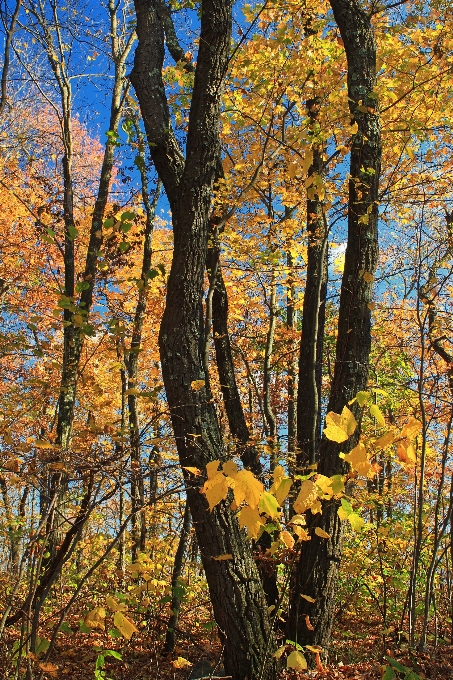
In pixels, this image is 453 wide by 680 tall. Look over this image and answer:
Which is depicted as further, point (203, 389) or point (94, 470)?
point (203, 389)

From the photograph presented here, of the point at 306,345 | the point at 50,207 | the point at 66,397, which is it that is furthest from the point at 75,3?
the point at 306,345

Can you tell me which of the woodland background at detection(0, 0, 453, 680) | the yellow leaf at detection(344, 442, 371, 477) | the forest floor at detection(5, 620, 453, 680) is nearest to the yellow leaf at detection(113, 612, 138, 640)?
the woodland background at detection(0, 0, 453, 680)

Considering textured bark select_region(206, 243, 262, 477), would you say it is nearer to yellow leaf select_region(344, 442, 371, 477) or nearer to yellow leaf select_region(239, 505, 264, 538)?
yellow leaf select_region(344, 442, 371, 477)

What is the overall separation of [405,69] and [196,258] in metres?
4.06

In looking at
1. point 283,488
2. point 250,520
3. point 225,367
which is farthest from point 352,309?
point 250,520

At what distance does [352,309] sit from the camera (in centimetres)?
367

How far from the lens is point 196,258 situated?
3186mm

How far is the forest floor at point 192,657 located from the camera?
2975 millimetres

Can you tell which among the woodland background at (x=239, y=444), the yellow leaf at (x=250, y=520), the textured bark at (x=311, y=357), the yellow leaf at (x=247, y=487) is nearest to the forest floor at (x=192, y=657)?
the woodland background at (x=239, y=444)

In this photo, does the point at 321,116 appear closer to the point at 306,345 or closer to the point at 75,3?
the point at 306,345

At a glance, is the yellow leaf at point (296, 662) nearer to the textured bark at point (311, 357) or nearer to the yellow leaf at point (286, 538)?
the yellow leaf at point (286, 538)

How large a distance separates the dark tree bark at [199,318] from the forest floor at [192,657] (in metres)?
0.48

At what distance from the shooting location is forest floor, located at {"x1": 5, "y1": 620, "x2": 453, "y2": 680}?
2.97 m

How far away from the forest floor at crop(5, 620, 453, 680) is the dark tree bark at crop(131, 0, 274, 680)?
1.59ft
